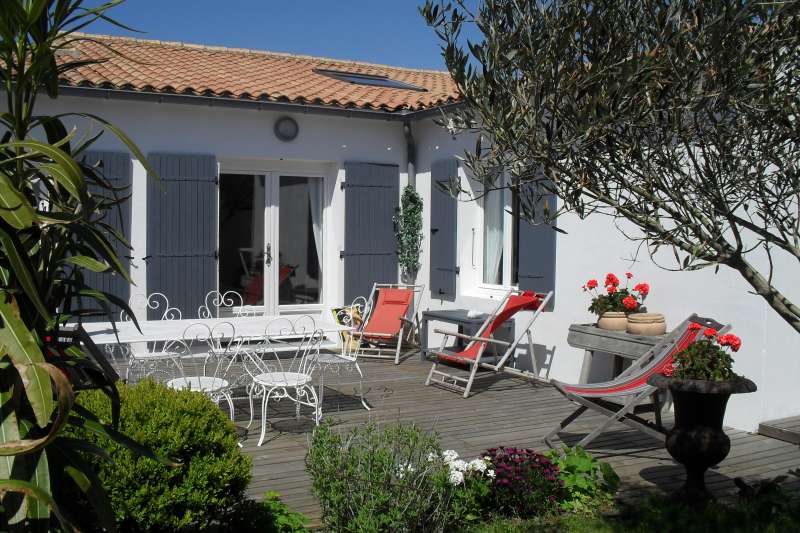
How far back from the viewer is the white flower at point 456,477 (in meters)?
3.96

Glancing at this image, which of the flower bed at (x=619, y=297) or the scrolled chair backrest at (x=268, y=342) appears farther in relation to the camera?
the flower bed at (x=619, y=297)

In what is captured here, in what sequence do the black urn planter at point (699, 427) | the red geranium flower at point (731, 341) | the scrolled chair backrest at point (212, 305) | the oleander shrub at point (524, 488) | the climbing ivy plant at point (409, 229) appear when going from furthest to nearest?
the climbing ivy plant at point (409, 229), the scrolled chair backrest at point (212, 305), the red geranium flower at point (731, 341), the black urn planter at point (699, 427), the oleander shrub at point (524, 488)

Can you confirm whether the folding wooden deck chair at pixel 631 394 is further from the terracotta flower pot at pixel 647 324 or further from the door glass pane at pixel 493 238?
the door glass pane at pixel 493 238

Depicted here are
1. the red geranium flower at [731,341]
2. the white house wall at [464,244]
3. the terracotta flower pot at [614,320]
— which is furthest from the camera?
the terracotta flower pot at [614,320]

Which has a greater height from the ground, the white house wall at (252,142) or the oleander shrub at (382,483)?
the white house wall at (252,142)

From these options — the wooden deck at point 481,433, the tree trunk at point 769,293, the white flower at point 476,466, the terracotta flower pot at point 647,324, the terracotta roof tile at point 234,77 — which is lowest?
the wooden deck at point 481,433

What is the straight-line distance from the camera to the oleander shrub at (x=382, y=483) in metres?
3.65

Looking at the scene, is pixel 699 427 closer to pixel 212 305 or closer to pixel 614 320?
pixel 614 320

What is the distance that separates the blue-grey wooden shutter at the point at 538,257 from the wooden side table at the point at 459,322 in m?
0.56

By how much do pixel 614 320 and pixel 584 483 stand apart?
8.53 feet

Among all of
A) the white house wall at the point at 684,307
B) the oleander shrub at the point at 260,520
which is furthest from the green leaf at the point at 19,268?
the white house wall at the point at 684,307

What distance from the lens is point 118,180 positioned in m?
8.92

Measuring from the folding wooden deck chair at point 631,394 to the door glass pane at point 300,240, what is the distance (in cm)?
544

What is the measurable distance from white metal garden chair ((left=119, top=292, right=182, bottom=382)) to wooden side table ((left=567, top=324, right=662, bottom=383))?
338cm
